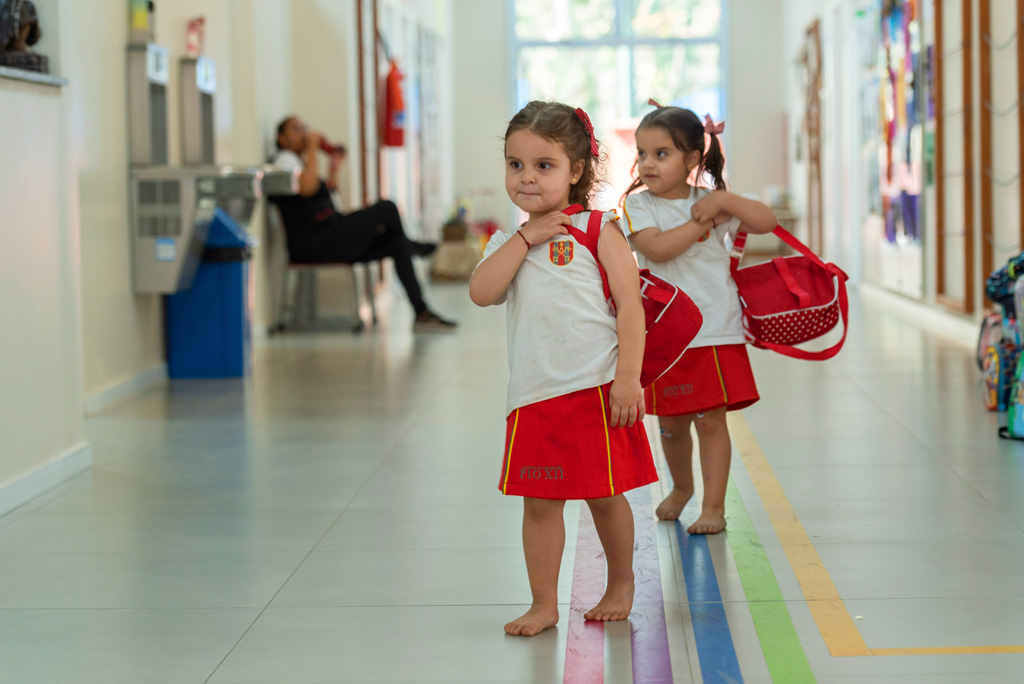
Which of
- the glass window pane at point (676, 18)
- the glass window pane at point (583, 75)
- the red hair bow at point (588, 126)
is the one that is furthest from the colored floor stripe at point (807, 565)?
the glass window pane at point (676, 18)

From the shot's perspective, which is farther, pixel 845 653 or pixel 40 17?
pixel 40 17

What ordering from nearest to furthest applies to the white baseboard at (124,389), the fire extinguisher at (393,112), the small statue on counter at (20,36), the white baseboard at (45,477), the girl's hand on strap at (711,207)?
the girl's hand on strap at (711,207) < the white baseboard at (45,477) < the small statue on counter at (20,36) < the white baseboard at (124,389) < the fire extinguisher at (393,112)

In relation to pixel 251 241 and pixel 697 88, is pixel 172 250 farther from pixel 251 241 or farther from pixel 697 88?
pixel 697 88

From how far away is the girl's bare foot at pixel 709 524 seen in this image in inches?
114

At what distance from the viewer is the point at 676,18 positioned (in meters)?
17.8

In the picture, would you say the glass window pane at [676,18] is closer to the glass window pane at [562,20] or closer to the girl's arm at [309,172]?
the glass window pane at [562,20]

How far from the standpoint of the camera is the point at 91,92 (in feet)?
17.2

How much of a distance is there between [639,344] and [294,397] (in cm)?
339

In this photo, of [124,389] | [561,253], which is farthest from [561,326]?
[124,389]

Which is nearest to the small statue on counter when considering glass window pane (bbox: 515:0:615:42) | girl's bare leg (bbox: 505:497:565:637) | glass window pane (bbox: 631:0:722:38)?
girl's bare leg (bbox: 505:497:565:637)

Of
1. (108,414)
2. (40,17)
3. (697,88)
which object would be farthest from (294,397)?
(697,88)

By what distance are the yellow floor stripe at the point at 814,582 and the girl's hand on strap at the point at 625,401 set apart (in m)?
0.55

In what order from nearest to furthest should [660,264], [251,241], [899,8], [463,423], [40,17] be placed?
[660,264]
[40,17]
[463,423]
[251,241]
[899,8]

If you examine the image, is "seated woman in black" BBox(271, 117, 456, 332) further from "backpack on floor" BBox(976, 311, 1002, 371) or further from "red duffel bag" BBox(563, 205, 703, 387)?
"red duffel bag" BBox(563, 205, 703, 387)
